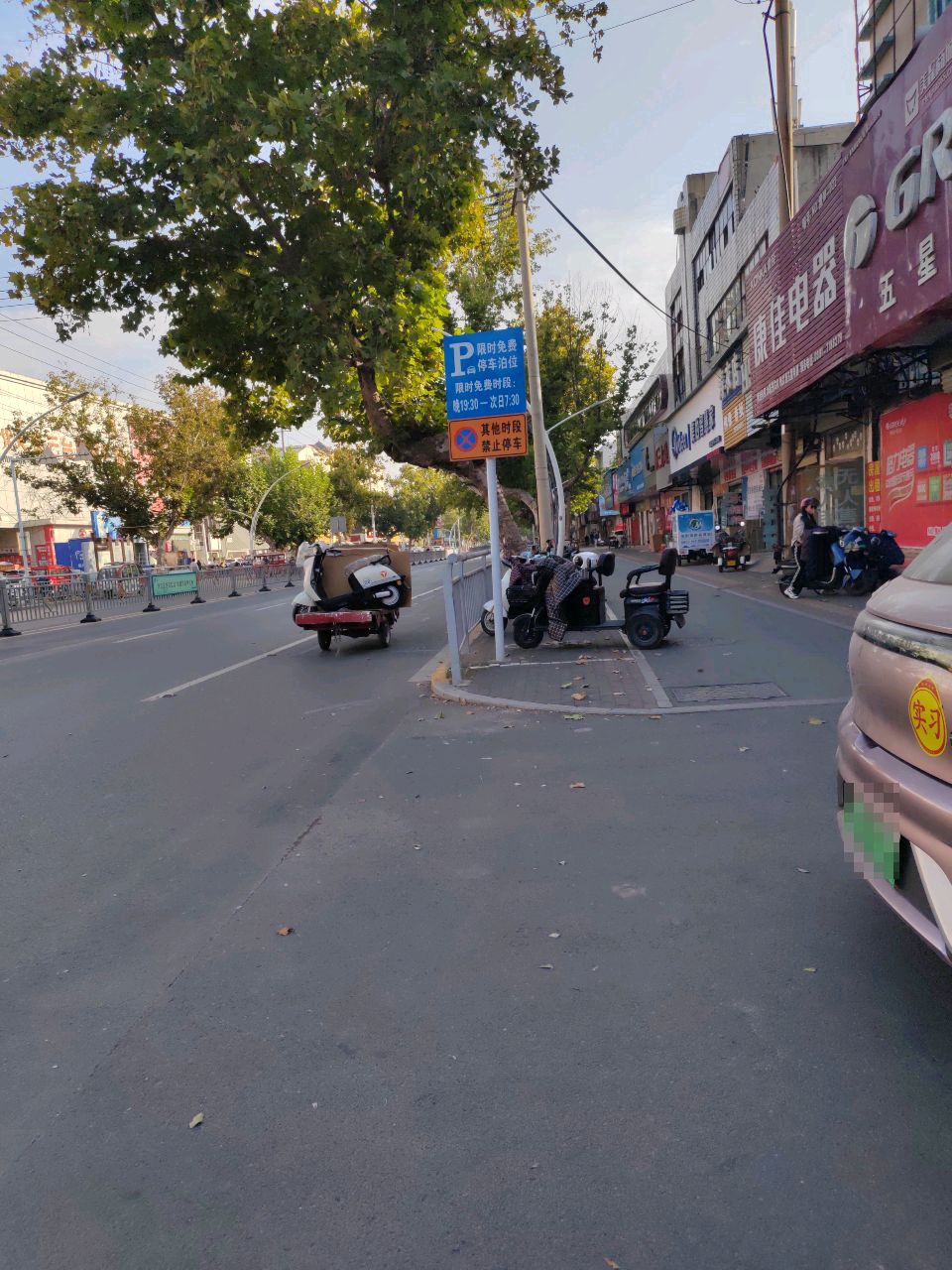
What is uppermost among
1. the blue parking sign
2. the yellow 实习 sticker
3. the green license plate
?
the blue parking sign

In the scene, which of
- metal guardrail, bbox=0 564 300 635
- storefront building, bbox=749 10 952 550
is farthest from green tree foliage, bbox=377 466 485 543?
storefront building, bbox=749 10 952 550

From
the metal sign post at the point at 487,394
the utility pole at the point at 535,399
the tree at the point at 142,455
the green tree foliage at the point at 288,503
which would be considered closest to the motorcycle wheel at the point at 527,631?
the metal sign post at the point at 487,394

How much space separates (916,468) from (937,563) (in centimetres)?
1417

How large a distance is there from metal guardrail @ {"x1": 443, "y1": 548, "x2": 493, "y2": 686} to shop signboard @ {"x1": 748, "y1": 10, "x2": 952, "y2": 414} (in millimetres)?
6959

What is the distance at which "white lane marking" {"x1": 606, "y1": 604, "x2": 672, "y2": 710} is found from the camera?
735 cm

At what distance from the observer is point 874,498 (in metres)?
17.7

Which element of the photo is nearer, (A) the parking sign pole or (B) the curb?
(B) the curb

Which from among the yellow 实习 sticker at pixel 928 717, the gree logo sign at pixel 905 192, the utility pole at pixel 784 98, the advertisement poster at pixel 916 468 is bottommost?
the yellow 实习 sticker at pixel 928 717

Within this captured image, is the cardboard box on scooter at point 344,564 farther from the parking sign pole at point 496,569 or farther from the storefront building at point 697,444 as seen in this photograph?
the storefront building at point 697,444

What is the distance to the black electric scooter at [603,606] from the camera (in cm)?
1030

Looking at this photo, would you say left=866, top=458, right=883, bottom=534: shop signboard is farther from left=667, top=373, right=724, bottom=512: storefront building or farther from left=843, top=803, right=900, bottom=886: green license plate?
left=843, top=803, right=900, bottom=886: green license plate

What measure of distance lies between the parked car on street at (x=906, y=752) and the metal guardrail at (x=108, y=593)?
1930cm

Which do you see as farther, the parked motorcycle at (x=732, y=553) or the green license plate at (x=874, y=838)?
the parked motorcycle at (x=732, y=553)

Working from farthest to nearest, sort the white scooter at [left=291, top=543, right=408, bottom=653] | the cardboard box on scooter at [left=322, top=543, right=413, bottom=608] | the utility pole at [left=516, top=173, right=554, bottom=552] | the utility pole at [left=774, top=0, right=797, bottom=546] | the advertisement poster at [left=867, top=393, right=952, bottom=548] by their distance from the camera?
1. the utility pole at [left=516, top=173, right=554, bottom=552]
2. the utility pole at [left=774, top=0, right=797, bottom=546]
3. the advertisement poster at [left=867, top=393, right=952, bottom=548]
4. the cardboard box on scooter at [left=322, top=543, right=413, bottom=608]
5. the white scooter at [left=291, top=543, right=408, bottom=653]
